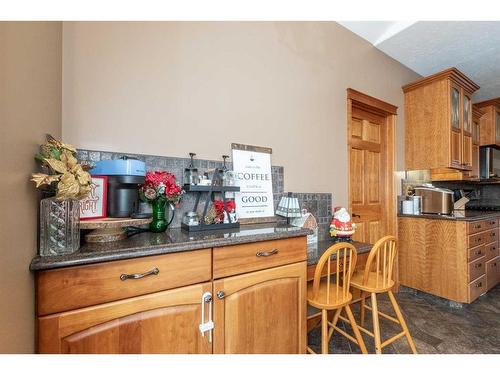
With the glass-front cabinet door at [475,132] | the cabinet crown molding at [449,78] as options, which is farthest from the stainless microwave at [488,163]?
the cabinet crown molding at [449,78]

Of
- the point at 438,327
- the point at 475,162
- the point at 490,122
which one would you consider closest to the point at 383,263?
the point at 438,327

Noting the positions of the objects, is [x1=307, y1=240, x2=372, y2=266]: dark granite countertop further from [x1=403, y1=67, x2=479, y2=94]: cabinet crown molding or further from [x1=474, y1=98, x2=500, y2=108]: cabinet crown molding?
[x1=474, y1=98, x2=500, y2=108]: cabinet crown molding

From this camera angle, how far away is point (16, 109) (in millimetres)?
667

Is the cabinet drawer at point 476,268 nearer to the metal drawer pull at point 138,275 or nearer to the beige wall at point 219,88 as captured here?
the beige wall at point 219,88

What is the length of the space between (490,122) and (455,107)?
1463 mm

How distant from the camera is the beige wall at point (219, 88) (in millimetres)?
1288

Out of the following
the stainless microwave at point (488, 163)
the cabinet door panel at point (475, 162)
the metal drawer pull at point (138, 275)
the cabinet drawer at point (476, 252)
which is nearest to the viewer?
the metal drawer pull at point (138, 275)

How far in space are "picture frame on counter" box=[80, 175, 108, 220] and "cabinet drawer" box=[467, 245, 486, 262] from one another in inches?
123

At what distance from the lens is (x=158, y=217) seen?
129 centimetres

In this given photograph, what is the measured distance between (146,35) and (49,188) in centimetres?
107

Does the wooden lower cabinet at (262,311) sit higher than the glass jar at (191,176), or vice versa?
the glass jar at (191,176)
